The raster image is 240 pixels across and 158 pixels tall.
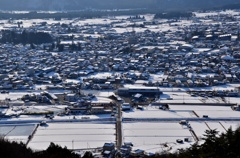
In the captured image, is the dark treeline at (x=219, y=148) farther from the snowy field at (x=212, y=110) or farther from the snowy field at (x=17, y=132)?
the snowy field at (x=212, y=110)

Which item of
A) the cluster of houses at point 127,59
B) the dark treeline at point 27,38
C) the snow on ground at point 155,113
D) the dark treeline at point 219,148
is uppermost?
Result: the dark treeline at point 27,38

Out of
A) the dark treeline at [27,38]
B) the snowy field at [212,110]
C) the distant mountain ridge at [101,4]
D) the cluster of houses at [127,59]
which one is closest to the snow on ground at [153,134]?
the snowy field at [212,110]

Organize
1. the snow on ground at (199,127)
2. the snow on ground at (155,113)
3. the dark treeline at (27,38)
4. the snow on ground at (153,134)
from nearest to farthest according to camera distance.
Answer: the snow on ground at (153,134) < the snow on ground at (199,127) < the snow on ground at (155,113) < the dark treeline at (27,38)

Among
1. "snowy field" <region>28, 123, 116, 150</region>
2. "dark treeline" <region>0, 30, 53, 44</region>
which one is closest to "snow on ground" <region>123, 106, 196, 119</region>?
"snowy field" <region>28, 123, 116, 150</region>

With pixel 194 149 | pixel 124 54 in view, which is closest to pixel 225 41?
pixel 124 54

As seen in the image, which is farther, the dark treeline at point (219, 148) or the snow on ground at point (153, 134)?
the snow on ground at point (153, 134)

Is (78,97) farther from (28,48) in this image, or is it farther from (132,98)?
(28,48)

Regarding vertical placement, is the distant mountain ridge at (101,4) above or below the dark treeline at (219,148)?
above
